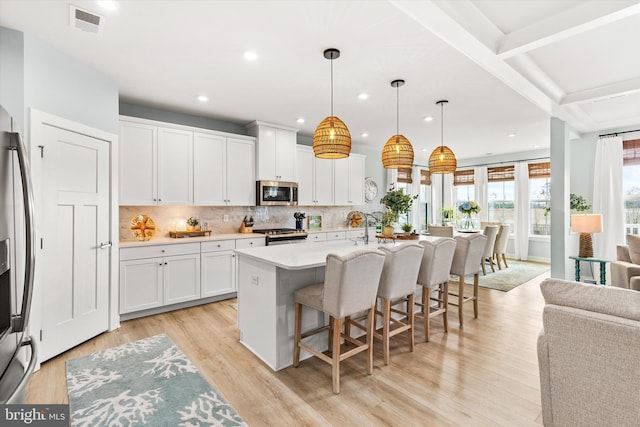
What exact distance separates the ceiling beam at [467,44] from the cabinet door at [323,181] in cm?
328

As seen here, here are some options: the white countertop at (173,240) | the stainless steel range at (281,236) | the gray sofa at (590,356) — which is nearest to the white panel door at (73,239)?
the white countertop at (173,240)

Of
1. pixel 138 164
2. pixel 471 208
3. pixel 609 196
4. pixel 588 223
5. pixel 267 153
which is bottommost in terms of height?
pixel 588 223

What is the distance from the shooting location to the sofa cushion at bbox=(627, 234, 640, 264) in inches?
136

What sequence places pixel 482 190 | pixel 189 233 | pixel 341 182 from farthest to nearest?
pixel 482 190, pixel 341 182, pixel 189 233

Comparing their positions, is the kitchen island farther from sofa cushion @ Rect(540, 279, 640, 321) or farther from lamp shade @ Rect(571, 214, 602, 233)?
lamp shade @ Rect(571, 214, 602, 233)

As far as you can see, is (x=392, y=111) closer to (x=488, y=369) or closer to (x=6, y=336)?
(x=488, y=369)

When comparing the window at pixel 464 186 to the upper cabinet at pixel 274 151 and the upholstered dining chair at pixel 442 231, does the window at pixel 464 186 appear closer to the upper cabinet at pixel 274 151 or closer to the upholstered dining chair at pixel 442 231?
the upholstered dining chair at pixel 442 231

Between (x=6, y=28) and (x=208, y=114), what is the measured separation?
7.65 feet

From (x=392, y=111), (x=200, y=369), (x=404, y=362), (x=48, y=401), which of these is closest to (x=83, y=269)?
(x=48, y=401)

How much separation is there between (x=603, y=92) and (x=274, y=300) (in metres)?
4.60

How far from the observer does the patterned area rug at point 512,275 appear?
517 cm

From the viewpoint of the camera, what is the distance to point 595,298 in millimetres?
1522

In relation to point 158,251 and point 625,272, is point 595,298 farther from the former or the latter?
point 158,251

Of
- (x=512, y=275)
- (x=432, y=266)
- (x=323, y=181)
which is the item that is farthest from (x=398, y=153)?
(x=512, y=275)
